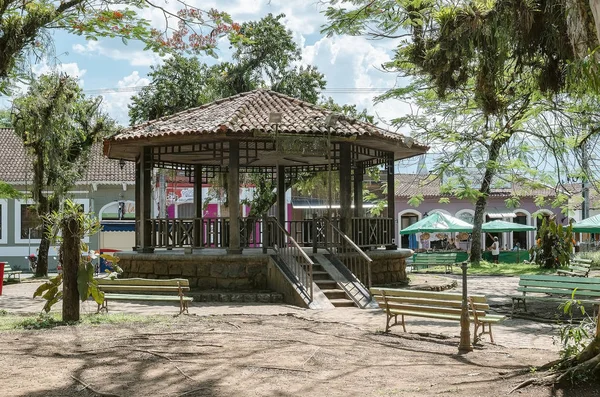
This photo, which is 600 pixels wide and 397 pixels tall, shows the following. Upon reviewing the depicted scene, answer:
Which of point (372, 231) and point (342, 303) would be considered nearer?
point (342, 303)

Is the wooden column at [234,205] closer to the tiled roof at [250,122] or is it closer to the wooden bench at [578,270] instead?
the tiled roof at [250,122]

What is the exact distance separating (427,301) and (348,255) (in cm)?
585

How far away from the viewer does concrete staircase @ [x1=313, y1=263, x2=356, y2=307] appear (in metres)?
13.6

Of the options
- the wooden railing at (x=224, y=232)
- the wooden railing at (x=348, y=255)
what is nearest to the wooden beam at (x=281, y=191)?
the wooden railing at (x=224, y=232)

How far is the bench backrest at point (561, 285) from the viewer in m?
10.6

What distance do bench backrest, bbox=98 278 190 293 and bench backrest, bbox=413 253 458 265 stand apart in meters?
15.4

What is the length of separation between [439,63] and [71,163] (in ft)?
49.4

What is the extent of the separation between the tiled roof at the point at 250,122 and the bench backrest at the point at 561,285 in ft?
17.6

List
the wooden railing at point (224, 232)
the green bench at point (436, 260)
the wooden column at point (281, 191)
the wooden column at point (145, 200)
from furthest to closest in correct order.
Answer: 1. the green bench at point (436, 260)
2. the wooden column at point (281, 191)
3. the wooden column at point (145, 200)
4. the wooden railing at point (224, 232)

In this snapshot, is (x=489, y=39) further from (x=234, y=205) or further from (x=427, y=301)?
(x=234, y=205)

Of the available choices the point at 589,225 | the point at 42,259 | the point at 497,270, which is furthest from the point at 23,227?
the point at 589,225

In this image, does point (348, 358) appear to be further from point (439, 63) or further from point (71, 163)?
point (71, 163)

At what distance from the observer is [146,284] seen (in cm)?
1195

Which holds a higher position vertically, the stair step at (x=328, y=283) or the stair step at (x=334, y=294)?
the stair step at (x=328, y=283)
